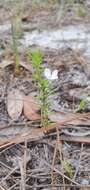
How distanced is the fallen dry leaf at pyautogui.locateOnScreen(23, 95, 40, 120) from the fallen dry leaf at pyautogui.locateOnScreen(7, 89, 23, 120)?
0.07 ft

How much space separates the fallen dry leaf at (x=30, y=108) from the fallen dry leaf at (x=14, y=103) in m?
0.02

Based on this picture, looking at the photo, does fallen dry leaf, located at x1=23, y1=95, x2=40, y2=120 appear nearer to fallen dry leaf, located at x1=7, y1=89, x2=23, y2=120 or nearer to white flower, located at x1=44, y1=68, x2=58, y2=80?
fallen dry leaf, located at x1=7, y1=89, x2=23, y2=120

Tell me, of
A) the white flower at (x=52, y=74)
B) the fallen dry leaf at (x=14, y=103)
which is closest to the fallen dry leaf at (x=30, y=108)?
the fallen dry leaf at (x=14, y=103)

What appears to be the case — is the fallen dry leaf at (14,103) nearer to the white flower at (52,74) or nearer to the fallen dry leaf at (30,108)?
the fallen dry leaf at (30,108)

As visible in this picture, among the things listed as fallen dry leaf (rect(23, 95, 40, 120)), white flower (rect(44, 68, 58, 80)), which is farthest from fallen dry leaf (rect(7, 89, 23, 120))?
white flower (rect(44, 68, 58, 80))

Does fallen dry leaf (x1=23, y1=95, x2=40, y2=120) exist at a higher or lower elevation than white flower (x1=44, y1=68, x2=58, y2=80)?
lower

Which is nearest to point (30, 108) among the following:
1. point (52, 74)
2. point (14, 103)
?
point (14, 103)

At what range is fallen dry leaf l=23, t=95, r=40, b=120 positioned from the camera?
1646 millimetres

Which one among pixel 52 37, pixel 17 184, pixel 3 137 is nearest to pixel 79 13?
pixel 52 37

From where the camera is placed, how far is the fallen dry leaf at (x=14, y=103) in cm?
169

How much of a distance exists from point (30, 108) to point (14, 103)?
0.31ft

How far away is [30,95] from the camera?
182 centimetres

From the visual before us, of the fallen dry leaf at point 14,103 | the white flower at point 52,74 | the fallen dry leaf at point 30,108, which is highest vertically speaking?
the white flower at point 52,74

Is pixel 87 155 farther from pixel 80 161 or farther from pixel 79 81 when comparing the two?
pixel 79 81
